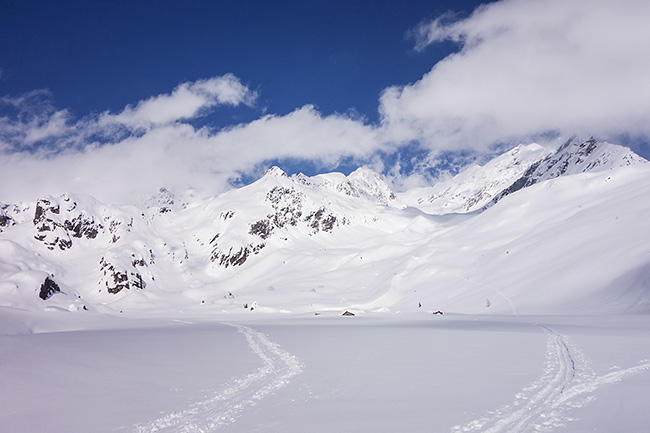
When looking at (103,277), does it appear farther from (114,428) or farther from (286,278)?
(114,428)

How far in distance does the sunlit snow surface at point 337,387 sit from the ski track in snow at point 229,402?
1.9 inches

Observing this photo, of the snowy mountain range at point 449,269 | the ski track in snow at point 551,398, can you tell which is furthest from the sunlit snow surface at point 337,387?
the snowy mountain range at point 449,269

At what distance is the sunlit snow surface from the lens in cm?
805

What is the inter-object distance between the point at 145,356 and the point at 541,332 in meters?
19.9

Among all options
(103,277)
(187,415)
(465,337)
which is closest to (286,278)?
(103,277)

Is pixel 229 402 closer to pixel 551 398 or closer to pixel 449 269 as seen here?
pixel 551 398

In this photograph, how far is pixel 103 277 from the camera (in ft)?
571

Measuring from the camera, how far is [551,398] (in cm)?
918

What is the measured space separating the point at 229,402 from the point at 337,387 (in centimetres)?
304

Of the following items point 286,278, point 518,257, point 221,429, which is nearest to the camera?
point 221,429

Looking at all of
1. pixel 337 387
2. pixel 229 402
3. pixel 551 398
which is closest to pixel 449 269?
pixel 337 387

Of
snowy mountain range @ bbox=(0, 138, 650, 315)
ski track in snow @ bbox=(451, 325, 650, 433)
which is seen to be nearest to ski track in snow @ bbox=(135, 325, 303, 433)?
ski track in snow @ bbox=(451, 325, 650, 433)

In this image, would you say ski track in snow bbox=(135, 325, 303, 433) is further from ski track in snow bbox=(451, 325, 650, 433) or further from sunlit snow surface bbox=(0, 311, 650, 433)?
ski track in snow bbox=(451, 325, 650, 433)

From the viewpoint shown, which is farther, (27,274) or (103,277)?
(103,277)
